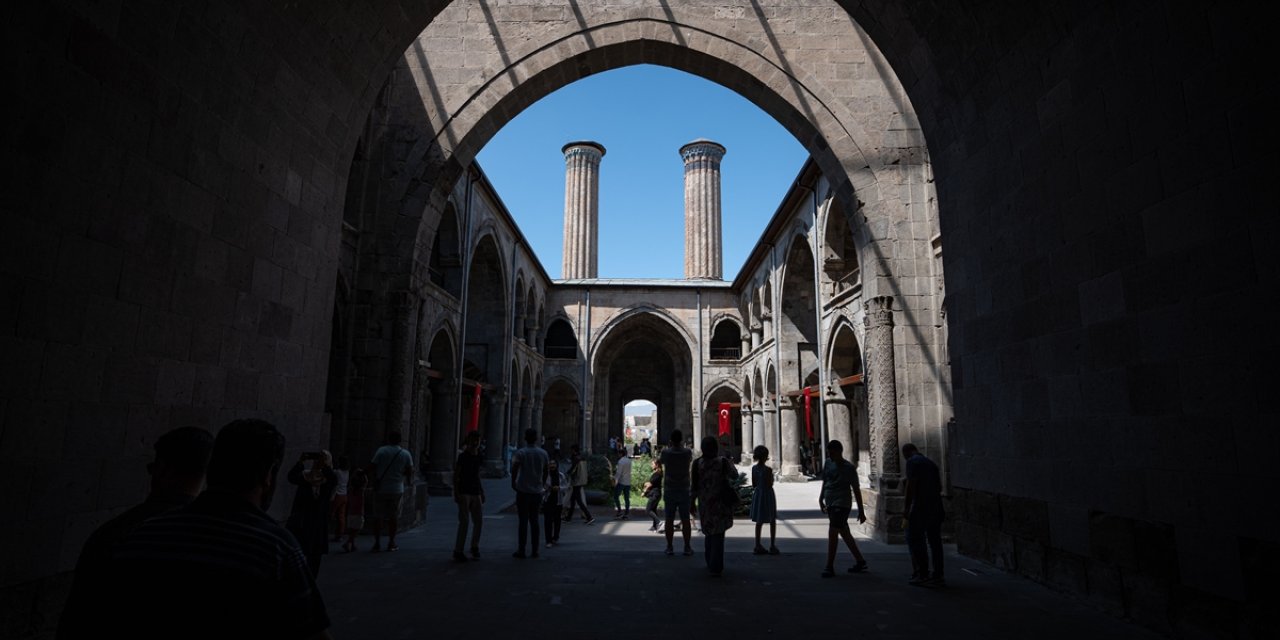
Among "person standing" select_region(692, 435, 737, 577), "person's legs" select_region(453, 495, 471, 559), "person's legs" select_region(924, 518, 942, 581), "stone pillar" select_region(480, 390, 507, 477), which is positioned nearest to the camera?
"person's legs" select_region(924, 518, 942, 581)

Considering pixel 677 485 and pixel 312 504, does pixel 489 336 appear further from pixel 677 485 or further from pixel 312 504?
pixel 312 504

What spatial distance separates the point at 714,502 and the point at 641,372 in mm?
30039

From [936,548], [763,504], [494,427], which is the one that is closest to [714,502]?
[763,504]

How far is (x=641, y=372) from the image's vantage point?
36.1m

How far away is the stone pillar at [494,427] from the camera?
66.3 feet

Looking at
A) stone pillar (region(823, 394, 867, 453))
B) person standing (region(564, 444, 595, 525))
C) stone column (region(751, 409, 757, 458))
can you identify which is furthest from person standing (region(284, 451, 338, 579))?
stone column (region(751, 409, 757, 458))

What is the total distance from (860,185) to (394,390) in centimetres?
720

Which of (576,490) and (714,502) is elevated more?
(714,502)

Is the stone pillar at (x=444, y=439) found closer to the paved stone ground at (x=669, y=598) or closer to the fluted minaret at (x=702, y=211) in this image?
the paved stone ground at (x=669, y=598)

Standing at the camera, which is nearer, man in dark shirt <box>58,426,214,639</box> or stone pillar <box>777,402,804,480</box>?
man in dark shirt <box>58,426,214,639</box>

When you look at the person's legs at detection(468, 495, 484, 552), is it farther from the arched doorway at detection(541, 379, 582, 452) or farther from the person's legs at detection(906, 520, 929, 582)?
the arched doorway at detection(541, 379, 582, 452)

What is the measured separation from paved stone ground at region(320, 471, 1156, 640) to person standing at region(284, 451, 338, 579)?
47 centimetres

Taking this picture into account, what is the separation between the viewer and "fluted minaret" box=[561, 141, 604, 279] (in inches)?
1423

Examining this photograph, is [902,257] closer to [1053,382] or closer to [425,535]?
[1053,382]
